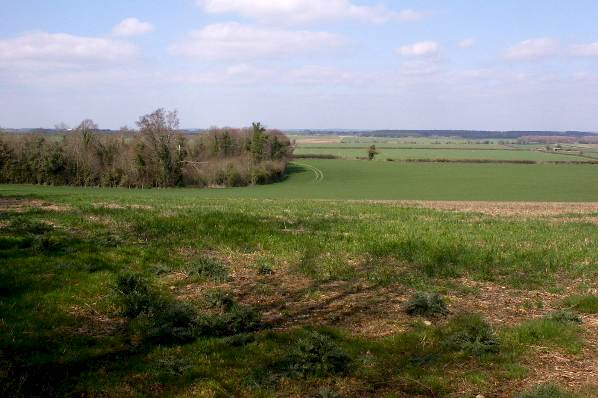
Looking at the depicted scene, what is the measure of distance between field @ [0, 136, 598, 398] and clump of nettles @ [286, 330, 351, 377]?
2cm

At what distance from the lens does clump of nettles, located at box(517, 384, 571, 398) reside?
16.4 ft

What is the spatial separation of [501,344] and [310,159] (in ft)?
359

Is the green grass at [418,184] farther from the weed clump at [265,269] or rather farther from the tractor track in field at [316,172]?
the weed clump at [265,269]

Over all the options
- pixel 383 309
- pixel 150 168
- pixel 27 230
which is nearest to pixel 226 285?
pixel 383 309

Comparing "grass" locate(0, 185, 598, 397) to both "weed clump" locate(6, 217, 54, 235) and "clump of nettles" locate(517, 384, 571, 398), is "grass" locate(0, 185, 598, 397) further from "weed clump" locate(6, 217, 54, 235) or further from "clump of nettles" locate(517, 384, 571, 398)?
"clump of nettles" locate(517, 384, 571, 398)

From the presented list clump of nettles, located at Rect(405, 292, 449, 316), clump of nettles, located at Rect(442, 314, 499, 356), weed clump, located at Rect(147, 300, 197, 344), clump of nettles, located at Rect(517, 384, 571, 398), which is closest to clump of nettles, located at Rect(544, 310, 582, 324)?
clump of nettles, located at Rect(442, 314, 499, 356)

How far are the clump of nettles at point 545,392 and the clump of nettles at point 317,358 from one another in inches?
73.4

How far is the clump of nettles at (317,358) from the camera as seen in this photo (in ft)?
18.3

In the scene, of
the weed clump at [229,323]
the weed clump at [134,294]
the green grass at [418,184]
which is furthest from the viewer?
the green grass at [418,184]

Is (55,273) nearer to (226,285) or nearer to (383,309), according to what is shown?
(226,285)

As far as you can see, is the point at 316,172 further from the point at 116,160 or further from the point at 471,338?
the point at 471,338

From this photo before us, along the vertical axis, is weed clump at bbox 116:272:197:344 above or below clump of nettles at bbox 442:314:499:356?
above

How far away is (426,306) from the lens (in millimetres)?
7801

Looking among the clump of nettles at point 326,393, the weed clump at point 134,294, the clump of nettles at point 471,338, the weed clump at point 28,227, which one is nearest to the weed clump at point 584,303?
the clump of nettles at point 471,338
